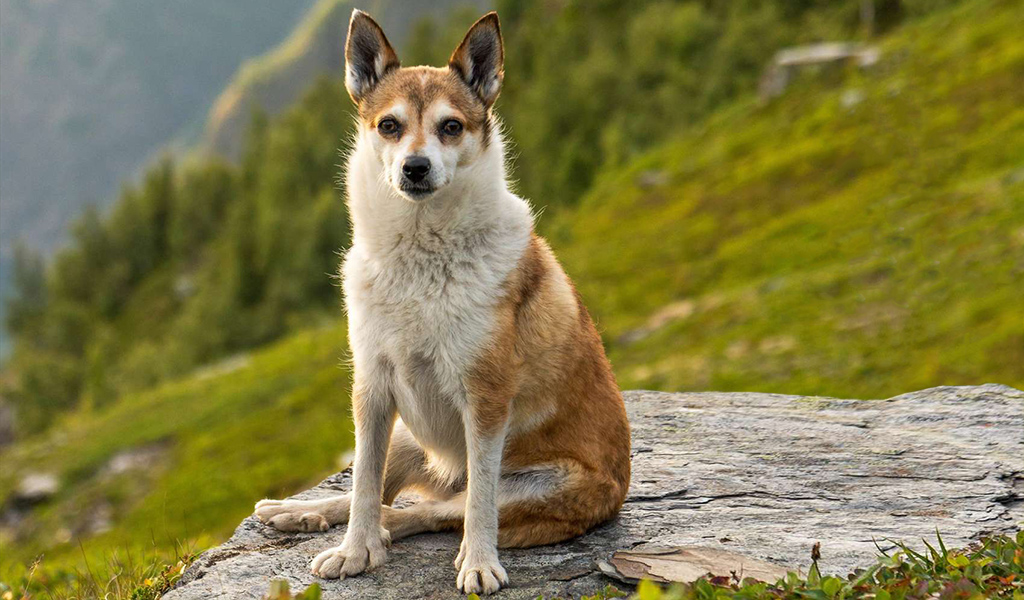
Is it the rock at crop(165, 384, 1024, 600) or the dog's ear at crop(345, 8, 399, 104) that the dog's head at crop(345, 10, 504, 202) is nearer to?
the dog's ear at crop(345, 8, 399, 104)

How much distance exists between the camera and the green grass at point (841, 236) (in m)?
24.8

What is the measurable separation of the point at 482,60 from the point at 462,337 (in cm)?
243

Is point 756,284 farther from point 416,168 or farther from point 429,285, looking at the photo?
point 416,168

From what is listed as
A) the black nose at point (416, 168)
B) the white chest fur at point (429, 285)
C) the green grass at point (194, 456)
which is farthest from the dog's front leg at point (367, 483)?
the green grass at point (194, 456)

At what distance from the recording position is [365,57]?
805 cm

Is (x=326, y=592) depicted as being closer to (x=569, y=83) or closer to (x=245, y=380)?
(x=245, y=380)

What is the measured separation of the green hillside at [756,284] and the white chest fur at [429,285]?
11.5 feet

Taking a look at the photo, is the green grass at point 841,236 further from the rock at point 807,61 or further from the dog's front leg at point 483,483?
the dog's front leg at point 483,483

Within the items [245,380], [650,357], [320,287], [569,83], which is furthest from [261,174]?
[650,357]

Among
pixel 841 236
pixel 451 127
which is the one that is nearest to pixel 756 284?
pixel 841 236

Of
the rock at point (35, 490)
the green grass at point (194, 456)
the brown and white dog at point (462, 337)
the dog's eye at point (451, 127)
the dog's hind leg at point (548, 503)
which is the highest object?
the dog's eye at point (451, 127)

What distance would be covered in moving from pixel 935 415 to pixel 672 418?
10.1 ft

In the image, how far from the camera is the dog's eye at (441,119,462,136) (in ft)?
24.8

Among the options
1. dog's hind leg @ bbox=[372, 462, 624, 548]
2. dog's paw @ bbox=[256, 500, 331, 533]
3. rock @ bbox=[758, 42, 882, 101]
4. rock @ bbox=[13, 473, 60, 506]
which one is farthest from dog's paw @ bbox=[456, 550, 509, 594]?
rock @ bbox=[758, 42, 882, 101]
